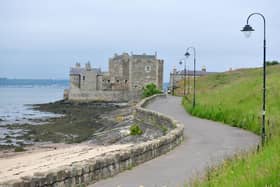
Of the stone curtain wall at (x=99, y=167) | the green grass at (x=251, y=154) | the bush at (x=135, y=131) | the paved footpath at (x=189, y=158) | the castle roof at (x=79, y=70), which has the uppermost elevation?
the castle roof at (x=79, y=70)

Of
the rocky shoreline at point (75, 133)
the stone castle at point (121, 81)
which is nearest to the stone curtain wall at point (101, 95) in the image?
the stone castle at point (121, 81)

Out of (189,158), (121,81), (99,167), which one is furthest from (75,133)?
(121,81)

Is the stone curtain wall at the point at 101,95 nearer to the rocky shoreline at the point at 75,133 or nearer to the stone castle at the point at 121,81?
the stone castle at the point at 121,81

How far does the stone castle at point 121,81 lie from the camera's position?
88.9 m

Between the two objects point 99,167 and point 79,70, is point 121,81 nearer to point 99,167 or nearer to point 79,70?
point 79,70

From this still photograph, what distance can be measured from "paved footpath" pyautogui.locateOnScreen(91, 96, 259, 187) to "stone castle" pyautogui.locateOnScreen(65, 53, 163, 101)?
218 ft

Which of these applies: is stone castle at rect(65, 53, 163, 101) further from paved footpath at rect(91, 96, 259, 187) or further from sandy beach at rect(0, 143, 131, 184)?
paved footpath at rect(91, 96, 259, 187)

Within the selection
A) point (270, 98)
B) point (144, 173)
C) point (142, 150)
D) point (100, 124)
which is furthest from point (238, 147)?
point (100, 124)

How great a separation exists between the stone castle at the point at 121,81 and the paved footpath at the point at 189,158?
218ft

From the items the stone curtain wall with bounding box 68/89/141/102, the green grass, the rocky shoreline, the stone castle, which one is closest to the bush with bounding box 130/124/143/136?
the rocky shoreline

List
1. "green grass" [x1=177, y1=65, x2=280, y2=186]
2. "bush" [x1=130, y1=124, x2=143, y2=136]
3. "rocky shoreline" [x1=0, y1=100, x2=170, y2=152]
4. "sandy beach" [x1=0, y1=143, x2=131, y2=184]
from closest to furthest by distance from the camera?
1. "green grass" [x1=177, y1=65, x2=280, y2=186]
2. "sandy beach" [x1=0, y1=143, x2=131, y2=184]
3. "rocky shoreline" [x1=0, y1=100, x2=170, y2=152]
4. "bush" [x1=130, y1=124, x2=143, y2=136]

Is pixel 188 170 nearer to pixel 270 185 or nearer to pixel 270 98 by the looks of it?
pixel 270 185

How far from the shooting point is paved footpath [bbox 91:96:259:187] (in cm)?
1127

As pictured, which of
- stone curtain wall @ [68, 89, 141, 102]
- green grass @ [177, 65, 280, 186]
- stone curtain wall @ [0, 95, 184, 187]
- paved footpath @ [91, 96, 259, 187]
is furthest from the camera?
stone curtain wall @ [68, 89, 141, 102]
